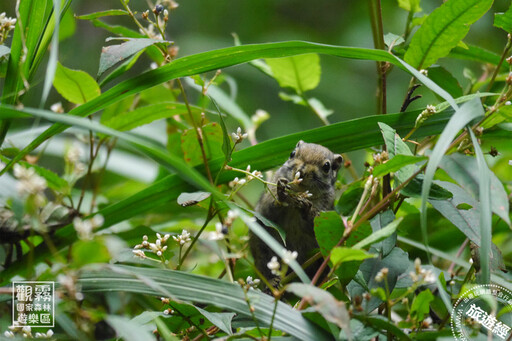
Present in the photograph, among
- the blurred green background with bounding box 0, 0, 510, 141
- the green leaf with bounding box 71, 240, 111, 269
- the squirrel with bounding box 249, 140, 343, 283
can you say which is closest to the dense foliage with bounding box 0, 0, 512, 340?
the green leaf with bounding box 71, 240, 111, 269

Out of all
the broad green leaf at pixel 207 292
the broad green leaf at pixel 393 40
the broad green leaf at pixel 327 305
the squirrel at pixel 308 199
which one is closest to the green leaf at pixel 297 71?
the squirrel at pixel 308 199

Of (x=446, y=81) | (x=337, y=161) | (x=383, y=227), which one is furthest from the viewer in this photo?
(x=337, y=161)

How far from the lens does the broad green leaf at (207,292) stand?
98cm

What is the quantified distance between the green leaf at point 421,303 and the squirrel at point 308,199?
747mm

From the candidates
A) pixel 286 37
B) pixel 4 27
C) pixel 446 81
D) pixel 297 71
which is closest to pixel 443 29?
pixel 446 81

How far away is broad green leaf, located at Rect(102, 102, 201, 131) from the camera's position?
149 cm

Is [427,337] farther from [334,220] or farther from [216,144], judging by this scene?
[216,144]

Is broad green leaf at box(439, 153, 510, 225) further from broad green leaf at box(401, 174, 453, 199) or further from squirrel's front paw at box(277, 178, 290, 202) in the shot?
squirrel's front paw at box(277, 178, 290, 202)

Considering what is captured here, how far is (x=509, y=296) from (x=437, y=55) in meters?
0.56

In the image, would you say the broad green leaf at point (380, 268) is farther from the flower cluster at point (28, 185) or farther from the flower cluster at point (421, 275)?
the flower cluster at point (28, 185)

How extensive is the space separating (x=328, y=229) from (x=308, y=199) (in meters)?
0.71

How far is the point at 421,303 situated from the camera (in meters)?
0.97

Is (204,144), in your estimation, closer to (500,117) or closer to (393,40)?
(393,40)

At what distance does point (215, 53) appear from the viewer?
1288mm
